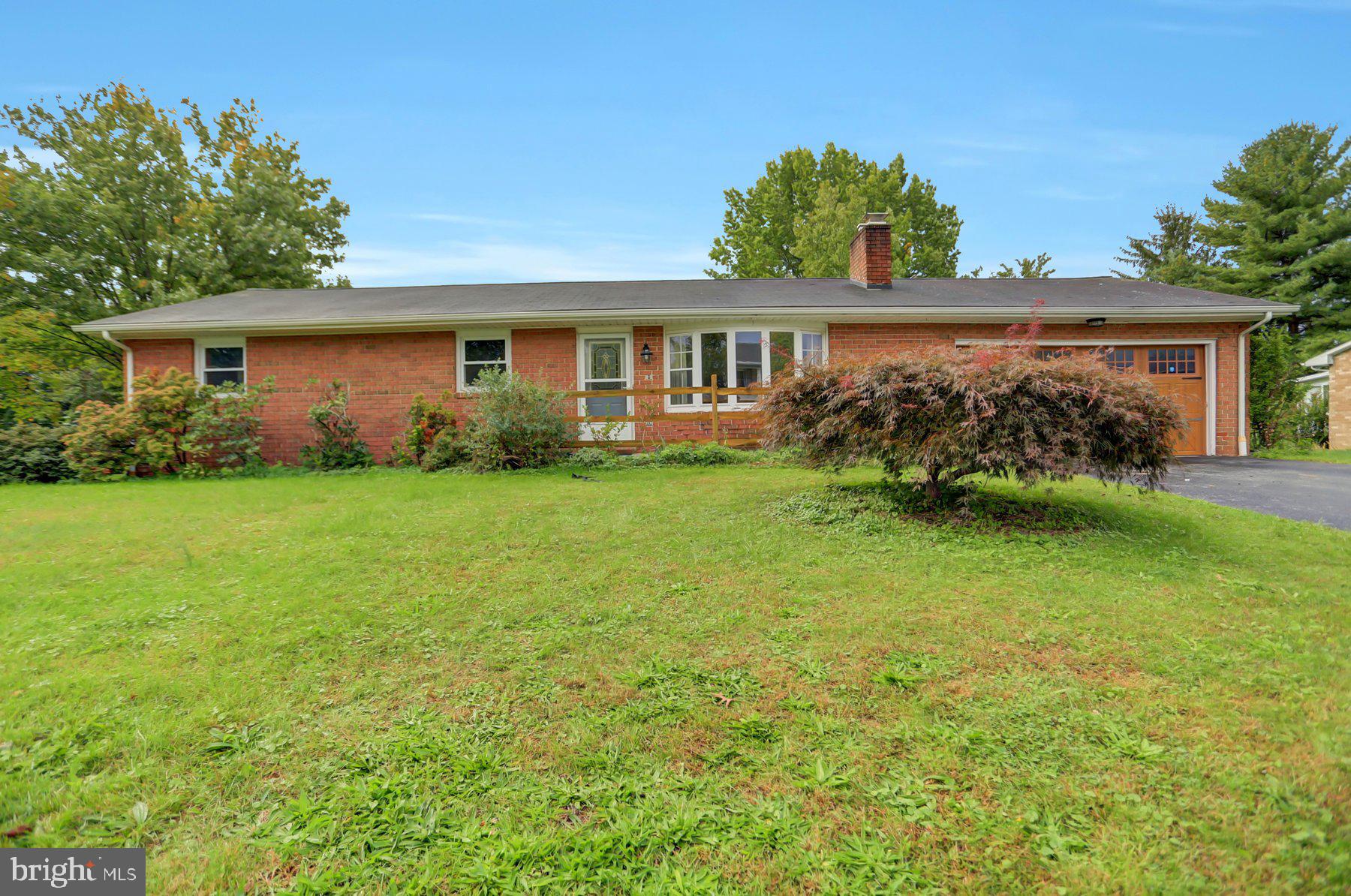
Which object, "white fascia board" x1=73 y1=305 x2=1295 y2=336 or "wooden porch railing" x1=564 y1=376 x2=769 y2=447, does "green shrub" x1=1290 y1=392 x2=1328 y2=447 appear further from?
"wooden porch railing" x1=564 y1=376 x2=769 y2=447

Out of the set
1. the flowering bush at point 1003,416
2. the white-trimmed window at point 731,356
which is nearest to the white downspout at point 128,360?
the white-trimmed window at point 731,356

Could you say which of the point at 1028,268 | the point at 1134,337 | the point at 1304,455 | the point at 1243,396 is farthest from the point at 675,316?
the point at 1028,268

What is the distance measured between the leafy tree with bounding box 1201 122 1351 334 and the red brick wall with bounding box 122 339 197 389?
37063 mm

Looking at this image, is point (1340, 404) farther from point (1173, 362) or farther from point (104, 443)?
point (104, 443)

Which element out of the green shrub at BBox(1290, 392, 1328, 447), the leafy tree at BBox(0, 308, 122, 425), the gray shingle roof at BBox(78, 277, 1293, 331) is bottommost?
the green shrub at BBox(1290, 392, 1328, 447)

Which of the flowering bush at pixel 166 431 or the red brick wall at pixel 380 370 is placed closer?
the flowering bush at pixel 166 431

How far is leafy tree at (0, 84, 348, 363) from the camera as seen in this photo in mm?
19859

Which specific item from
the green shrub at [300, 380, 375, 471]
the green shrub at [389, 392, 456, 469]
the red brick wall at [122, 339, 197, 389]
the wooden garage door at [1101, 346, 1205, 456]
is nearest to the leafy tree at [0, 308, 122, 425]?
the red brick wall at [122, 339, 197, 389]

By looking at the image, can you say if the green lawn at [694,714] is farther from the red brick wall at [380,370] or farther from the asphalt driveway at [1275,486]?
the red brick wall at [380,370]

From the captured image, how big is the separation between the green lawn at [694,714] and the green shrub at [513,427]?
527cm

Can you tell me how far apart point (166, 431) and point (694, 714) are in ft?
42.8

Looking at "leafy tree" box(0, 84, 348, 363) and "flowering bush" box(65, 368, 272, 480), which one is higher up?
"leafy tree" box(0, 84, 348, 363)

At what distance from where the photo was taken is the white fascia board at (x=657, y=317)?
12.2m

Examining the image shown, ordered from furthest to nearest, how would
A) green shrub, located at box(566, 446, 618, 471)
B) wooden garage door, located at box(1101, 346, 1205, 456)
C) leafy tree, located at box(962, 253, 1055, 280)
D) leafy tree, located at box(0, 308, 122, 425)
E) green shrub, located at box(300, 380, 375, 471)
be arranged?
leafy tree, located at box(962, 253, 1055, 280) < wooden garage door, located at box(1101, 346, 1205, 456) < leafy tree, located at box(0, 308, 122, 425) < green shrub, located at box(300, 380, 375, 471) < green shrub, located at box(566, 446, 618, 471)
